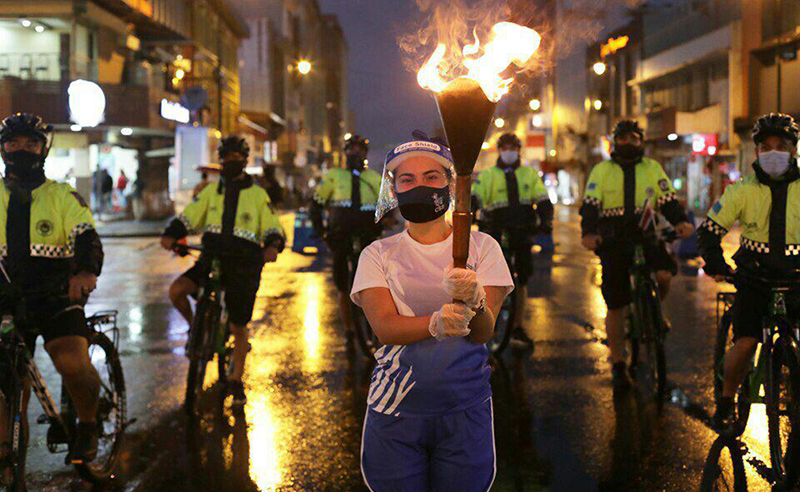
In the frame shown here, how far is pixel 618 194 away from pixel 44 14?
2884 cm

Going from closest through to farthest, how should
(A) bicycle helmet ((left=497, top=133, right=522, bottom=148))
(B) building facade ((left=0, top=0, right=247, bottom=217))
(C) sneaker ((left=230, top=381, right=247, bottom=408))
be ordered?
(C) sneaker ((left=230, top=381, right=247, bottom=408)) < (A) bicycle helmet ((left=497, top=133, right=522, bottom=148)) < (B) building facade ((left=0, top=0, right=247, bottom=217))

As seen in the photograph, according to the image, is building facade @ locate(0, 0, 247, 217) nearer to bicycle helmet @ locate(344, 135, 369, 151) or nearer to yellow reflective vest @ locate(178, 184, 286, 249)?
bicycle helmet @ locate(344, 135, 369, 151)

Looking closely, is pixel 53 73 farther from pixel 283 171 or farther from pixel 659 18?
pixel 283 171

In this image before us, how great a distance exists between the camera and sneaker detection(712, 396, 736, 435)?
17.5ft

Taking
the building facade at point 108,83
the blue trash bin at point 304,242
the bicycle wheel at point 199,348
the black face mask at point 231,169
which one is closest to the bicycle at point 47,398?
the bicycle wheel at point 199,348

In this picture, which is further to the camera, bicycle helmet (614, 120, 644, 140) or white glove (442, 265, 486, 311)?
bicycle helmet (614, 120, 644, 140)

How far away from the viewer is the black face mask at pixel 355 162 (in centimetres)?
912

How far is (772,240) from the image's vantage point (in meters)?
5.01

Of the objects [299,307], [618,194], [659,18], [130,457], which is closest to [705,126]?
[659,18]

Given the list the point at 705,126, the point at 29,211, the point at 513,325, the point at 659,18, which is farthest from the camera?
the point at 659,18

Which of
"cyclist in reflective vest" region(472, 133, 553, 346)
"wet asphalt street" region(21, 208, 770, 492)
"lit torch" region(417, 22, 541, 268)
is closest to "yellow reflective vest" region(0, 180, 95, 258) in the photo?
"wet asphalt street" region(21, 208, 770, 492)

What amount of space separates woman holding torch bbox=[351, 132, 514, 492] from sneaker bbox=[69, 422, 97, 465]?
2.27 meters

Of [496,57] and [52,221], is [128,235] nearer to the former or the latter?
[52,221]

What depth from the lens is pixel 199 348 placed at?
6.59 m
